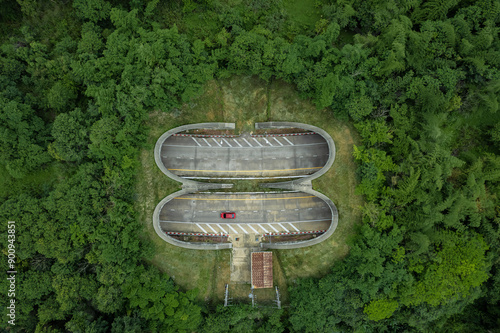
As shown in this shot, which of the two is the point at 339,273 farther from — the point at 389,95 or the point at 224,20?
the point at 224,20

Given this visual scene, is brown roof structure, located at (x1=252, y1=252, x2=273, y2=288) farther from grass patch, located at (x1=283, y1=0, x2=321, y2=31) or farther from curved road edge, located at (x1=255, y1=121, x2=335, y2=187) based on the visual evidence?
grass patch, located at (x1=283, y1=0, x2=321, y2=31)

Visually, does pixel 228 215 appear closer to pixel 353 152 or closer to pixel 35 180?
pixel 353 152

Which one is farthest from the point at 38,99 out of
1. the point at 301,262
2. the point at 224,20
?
the point at 301,262

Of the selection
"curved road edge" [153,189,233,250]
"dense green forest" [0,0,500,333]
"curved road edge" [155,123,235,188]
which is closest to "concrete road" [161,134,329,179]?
"curved road edge" [155,123,235,188]

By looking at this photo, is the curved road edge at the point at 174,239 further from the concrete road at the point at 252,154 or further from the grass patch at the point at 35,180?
the grass patch at the point at 35,180

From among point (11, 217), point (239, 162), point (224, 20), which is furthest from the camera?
point (239, 162)
